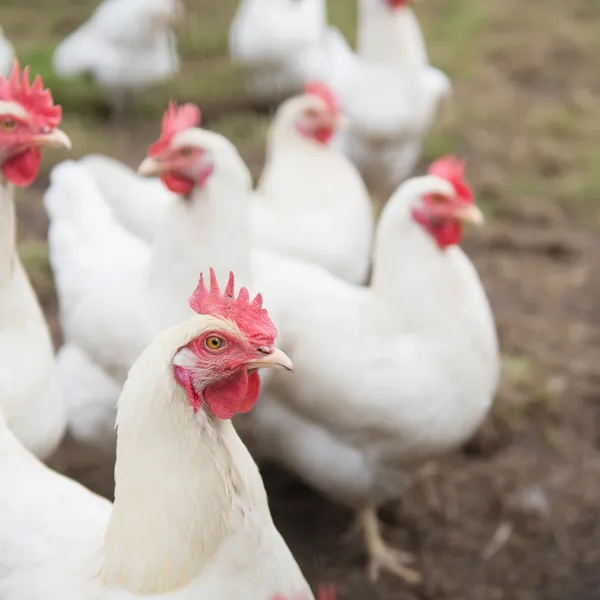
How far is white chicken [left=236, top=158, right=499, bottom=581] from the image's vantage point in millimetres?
2670

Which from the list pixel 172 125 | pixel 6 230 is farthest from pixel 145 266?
pixel 6 230

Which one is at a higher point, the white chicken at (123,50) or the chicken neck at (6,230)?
the chicken neck at (6,230)

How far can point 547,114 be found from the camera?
6.09m

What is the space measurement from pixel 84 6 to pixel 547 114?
3.95m

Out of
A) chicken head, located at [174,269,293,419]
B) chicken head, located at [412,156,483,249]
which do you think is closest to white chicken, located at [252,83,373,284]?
chicken head, located at [412,156,483,249]

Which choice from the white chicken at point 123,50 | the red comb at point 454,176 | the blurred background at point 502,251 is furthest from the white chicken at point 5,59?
the red comb at point 454,176

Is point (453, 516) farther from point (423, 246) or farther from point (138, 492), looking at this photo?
point (138, 492)

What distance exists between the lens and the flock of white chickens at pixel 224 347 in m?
1.75

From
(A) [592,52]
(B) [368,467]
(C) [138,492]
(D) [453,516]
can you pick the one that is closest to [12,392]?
(C) [138,492]

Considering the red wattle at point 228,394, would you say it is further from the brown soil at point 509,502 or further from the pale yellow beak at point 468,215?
the brown soil at point 509,502

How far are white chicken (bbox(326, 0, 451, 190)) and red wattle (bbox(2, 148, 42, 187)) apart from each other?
239 cm

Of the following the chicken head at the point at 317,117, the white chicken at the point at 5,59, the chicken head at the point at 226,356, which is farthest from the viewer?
the white chicken at the point at 5,59

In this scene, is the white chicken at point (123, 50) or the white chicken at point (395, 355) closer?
the white chicken at point (395, 355)

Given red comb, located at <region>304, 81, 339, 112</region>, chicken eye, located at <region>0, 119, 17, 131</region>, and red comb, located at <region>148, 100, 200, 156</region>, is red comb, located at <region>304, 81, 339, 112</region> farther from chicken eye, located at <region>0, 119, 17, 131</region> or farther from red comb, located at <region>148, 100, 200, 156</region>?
chicken eye, located at <region>0, 119, 17, 131</region>
